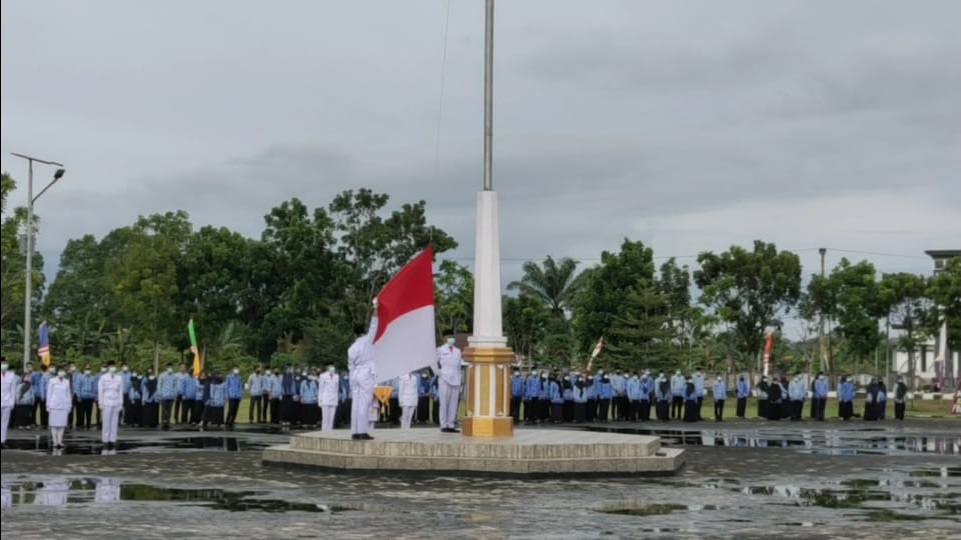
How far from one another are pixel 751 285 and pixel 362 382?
123ft

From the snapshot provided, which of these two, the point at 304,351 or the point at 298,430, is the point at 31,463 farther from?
the point at 304,351

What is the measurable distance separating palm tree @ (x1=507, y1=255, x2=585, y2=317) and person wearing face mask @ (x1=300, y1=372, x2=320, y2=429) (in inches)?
1229

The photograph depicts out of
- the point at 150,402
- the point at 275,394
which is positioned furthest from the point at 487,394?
the point at 275,394

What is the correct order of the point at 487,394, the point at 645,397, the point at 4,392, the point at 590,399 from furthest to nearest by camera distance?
the point at 645,397 → the point at 590,399 → the point at 487,394 → the point at 4,392

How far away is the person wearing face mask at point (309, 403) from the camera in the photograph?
30.7 m

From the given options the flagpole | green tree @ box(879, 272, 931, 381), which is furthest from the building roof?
the flagpole

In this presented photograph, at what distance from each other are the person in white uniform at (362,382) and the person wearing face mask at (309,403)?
1207cm

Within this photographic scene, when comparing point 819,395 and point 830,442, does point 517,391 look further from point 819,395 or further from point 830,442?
point 830,442

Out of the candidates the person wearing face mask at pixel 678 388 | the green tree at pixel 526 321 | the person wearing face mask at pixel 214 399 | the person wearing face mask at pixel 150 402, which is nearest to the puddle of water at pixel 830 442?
the person wearing face mask at pixel 678 388

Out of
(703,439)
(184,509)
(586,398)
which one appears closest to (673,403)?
(586,398)

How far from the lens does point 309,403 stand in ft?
102

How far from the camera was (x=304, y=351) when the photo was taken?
5316cm

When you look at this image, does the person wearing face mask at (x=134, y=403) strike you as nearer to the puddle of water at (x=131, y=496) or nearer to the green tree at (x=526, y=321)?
the puddle of water at (x=131, y=496)

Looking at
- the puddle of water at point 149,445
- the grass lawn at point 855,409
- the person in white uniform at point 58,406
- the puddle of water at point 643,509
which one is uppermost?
the person in white uniform at point 58,406
